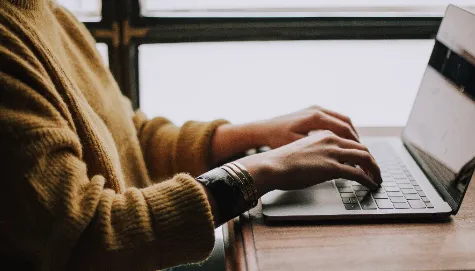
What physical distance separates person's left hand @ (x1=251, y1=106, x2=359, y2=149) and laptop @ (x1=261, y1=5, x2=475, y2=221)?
0.11m

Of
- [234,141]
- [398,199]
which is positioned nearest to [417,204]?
[398,199]

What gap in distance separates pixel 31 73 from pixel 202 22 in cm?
68

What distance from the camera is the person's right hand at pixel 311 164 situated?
2.47 feet

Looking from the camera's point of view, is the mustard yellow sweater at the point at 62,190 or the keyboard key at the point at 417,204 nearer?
the mustard yellow sweater at the point at 62,190

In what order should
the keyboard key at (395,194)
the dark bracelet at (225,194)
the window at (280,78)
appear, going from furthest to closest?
the window at (280,78) → the keyboard key at (395,194) → the dark bracelet at (225,194)

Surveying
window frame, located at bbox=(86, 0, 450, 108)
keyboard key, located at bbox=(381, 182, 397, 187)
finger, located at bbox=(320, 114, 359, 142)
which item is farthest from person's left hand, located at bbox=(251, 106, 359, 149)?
window frame, located at bbox=(86, 0, 450, 108)

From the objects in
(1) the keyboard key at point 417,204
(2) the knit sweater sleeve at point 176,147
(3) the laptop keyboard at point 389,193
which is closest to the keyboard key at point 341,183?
(3) the laptop keyboard at point 389,193

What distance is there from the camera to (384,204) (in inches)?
30.4

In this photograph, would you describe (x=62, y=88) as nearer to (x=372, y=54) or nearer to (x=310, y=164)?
(x=310, y=164)

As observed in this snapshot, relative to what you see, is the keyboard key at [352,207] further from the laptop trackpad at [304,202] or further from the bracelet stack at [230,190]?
the bracelet stack at [230,190]

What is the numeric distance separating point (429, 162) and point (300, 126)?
0.25 meters

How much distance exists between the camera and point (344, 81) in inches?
55.6

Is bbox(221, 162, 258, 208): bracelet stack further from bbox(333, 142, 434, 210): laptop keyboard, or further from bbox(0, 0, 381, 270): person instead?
bbox(333, 142, 434, 210): laptop keyboard

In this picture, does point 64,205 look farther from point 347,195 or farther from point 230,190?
point 347,195
